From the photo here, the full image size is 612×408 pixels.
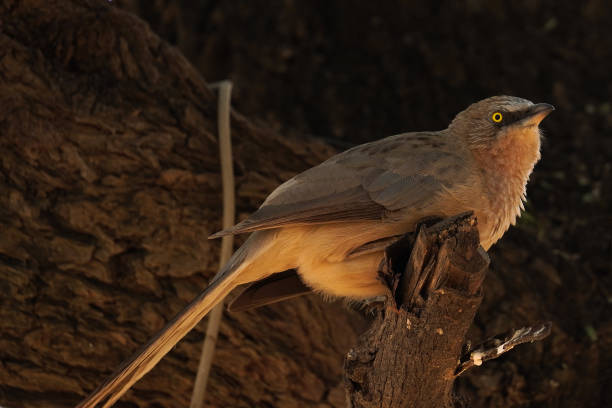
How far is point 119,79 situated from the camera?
409 cm

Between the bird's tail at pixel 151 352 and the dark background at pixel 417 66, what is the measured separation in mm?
2397

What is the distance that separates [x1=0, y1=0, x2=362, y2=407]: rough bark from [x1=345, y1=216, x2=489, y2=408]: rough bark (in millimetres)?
1139

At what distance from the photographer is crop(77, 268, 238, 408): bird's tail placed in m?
3.02

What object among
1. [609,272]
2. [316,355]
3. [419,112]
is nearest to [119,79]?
[316,355]

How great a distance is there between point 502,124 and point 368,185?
84 centimetres

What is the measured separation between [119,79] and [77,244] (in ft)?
3.37

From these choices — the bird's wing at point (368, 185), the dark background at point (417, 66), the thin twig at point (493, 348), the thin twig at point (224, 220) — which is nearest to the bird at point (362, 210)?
the bird's wing at point (368, 185)

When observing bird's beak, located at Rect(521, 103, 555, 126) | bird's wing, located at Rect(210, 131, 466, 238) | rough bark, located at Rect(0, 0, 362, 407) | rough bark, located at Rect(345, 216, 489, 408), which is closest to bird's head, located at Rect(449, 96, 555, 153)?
bird's beak, located at Rect(521, 103, 555, 126)

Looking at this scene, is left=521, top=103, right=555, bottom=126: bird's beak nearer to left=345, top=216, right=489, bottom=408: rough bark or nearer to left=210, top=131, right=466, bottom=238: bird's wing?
left=210, top=131, right=466, bottom=238: bird's wing

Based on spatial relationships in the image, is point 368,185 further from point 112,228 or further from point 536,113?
point 112,228

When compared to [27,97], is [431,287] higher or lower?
lower

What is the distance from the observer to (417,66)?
239 inches

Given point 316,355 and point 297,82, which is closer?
point 316,355

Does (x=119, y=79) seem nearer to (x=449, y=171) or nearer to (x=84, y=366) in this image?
(x=84, y=366)
